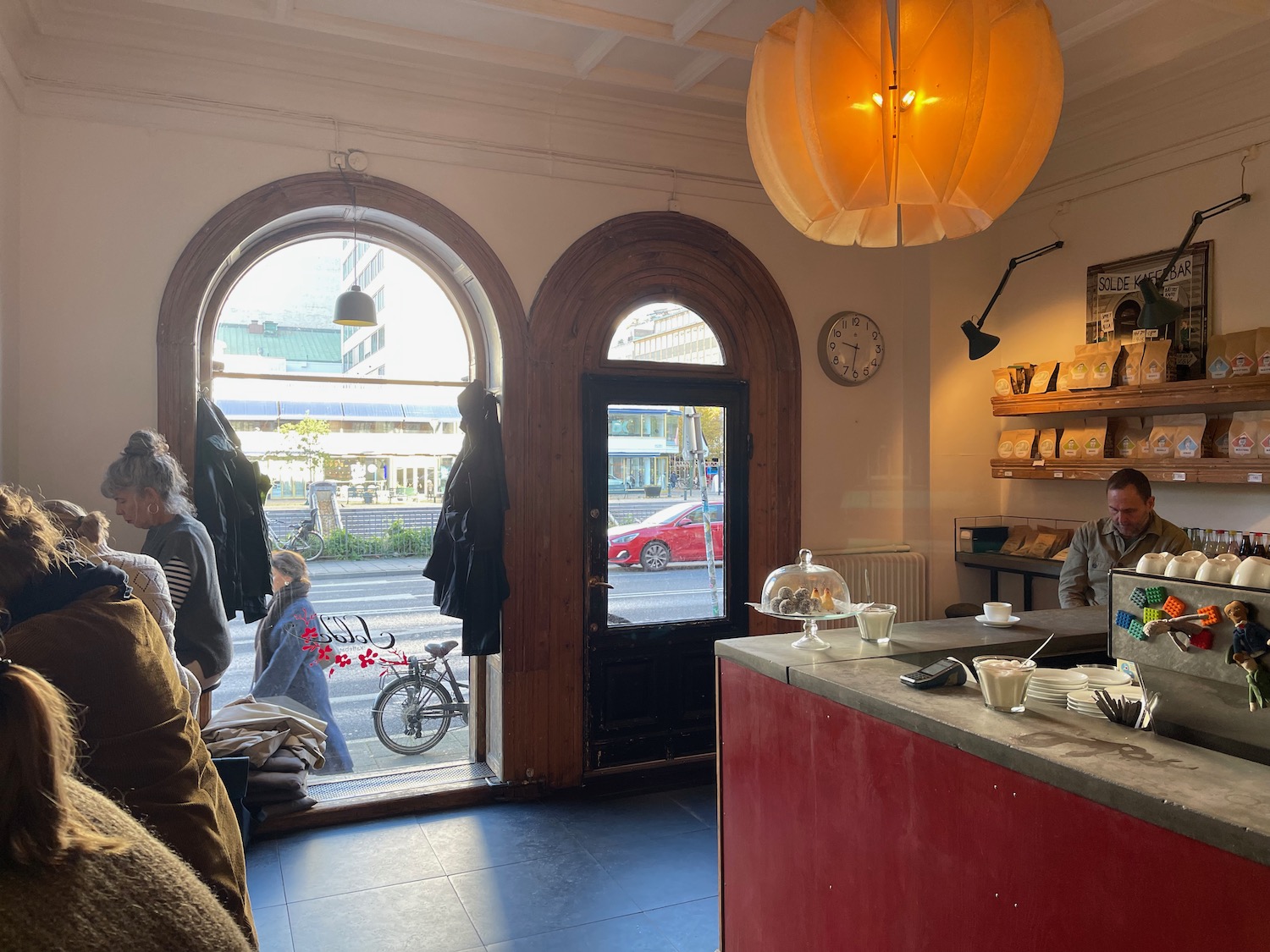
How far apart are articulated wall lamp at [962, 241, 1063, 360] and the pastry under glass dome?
8.05 ft

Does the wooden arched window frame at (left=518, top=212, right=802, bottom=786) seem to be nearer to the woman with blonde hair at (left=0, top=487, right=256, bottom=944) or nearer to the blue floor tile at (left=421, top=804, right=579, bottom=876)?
the blue floor tile at (left=421, top=804, right=579, bottom=876)

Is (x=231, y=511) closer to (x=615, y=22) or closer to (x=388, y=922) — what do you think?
(x=388, y=922)

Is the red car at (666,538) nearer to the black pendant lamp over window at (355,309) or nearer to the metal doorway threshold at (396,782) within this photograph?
the metal doorway threshold at (396,782)

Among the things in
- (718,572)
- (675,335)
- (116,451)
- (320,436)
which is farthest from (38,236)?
(718,572)

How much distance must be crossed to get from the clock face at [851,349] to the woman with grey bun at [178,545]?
130 inches

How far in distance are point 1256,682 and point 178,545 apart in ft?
10.6

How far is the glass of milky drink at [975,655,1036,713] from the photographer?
2.03 metres

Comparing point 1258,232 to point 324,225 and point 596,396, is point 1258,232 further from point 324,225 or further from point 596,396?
point 324,225

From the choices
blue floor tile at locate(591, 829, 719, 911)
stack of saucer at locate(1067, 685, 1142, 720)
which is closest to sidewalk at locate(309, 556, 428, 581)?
blue floor tile at locate(591, 829, 719, 911)

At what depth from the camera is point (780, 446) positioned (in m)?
4.91

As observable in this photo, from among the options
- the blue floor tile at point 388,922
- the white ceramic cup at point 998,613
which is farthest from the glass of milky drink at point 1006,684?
the blue floor tile at point 388,922

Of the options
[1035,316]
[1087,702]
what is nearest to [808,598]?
[1087,702]

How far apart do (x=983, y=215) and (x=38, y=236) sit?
3557 mm

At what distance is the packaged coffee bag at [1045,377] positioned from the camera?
4.85m
